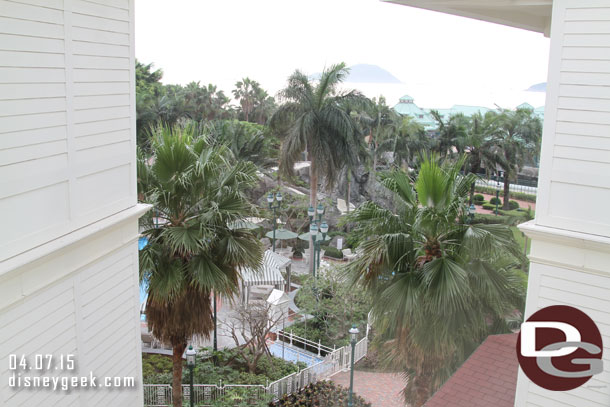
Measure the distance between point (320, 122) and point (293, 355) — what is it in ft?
34.5

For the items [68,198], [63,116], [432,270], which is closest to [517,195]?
[432,270]

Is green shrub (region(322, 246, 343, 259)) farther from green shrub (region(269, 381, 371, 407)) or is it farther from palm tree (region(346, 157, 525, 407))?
palm tree (region(346, 157, 525, 407))

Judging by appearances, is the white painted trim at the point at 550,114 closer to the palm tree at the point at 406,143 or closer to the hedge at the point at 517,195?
the palm tree at the point at 406,143

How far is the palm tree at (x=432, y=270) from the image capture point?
791 centimetres

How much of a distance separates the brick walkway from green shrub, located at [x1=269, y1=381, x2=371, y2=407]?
35 cm

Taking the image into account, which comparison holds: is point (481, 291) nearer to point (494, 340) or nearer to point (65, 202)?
point (494, 340)

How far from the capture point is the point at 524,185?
149 ft

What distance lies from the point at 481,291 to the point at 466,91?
123490 millimetres

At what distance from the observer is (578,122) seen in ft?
16.4

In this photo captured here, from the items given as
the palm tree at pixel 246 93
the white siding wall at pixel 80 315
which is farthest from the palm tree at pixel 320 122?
the palm tree at pixel 246 93

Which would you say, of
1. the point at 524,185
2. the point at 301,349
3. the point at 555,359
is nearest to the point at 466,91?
the point at 524,185

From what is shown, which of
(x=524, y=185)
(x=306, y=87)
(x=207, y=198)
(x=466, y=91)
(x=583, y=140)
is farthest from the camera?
(x=466, y=91)

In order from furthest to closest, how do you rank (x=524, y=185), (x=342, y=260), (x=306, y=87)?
1. (x=524, y=185)
2. (x=342, y=260)
3. (x=306, y=87)

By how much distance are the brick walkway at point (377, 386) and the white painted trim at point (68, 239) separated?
915 cm
